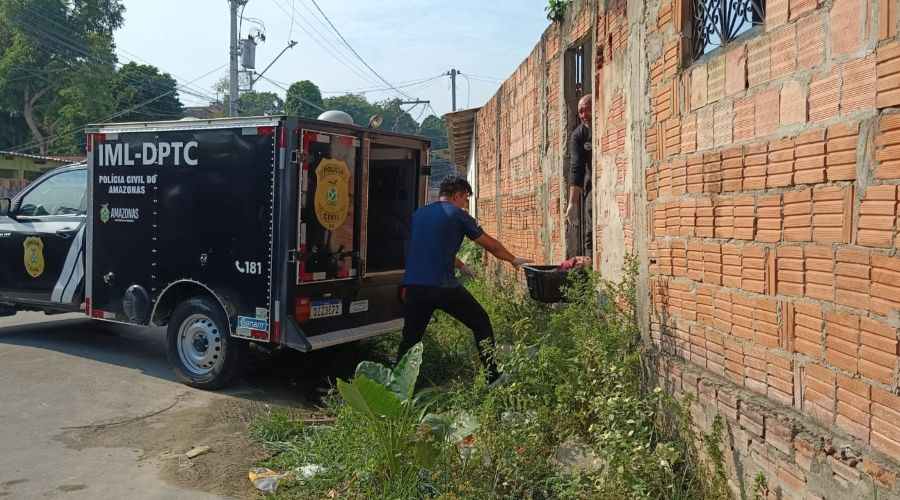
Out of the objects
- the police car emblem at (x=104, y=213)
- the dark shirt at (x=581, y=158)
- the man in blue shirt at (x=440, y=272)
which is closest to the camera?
the man in blue shirt at (x=440, y=272)

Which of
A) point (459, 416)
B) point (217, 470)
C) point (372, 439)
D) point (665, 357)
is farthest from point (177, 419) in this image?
point (665, 357)

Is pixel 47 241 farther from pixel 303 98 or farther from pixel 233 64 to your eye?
pixel 303 98

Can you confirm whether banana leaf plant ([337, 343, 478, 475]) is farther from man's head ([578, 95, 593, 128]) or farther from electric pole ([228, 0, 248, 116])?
electric pole ([228, 0, 248, 116])

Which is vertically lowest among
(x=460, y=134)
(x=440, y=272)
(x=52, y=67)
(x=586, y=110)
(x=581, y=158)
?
(x=440, y=272)

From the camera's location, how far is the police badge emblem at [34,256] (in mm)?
7652

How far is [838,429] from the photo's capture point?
2.76 metres

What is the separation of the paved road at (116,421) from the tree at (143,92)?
3524 centimetres

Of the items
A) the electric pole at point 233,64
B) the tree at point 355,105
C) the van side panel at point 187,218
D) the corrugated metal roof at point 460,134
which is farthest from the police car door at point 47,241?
the tree at point 355,105

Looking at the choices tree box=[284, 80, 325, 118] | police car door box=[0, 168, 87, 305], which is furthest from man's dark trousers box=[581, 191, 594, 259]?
tree box=[284, 80, 325, 118]

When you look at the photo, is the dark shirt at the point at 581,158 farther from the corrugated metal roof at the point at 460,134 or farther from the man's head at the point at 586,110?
the corrugated metal roof at the point at 460,134

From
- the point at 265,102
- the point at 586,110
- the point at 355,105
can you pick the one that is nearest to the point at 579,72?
the point at 586,110

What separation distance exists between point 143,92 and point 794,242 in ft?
155

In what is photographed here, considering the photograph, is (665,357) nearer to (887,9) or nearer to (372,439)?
(372,439)

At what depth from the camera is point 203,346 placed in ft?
20.9
